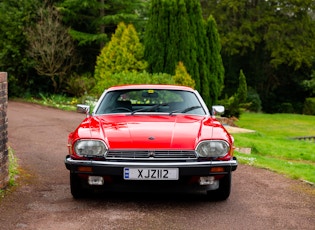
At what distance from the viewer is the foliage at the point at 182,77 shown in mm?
20094

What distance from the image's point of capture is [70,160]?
622 centimetres

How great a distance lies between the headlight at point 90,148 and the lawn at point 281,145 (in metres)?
3.60

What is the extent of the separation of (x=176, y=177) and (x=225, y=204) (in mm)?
840

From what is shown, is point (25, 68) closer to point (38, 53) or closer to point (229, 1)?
point (38, 53)

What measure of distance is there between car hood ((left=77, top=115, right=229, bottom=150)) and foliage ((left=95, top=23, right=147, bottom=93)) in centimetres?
1435

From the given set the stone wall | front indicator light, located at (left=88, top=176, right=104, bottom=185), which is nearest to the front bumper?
front indicator light, located at (left=88, top=176, right=104, bottom=185)

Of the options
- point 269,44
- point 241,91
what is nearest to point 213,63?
point 241,91

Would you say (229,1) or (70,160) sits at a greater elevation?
(229,1)

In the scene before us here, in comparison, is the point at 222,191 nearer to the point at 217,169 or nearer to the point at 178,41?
the point at 217,169

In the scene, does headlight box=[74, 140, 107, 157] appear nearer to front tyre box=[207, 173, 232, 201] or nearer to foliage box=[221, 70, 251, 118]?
front tyre box=[207, 173, 232, 201]

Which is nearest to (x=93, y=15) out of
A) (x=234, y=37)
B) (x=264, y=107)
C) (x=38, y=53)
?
(x=38, y=53)

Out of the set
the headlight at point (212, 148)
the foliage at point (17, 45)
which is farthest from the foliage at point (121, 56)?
the headlight at point (212, 148)

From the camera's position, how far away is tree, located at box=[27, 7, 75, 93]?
24.6m

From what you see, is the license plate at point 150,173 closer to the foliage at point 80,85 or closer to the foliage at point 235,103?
the foliage at point 80,85
